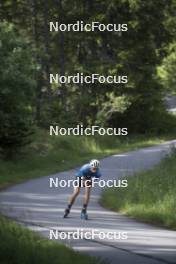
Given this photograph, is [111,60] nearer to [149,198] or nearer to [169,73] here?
[169,73]

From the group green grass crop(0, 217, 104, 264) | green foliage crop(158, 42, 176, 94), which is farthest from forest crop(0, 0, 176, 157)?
green grass crop(0, 217, 104, 264)

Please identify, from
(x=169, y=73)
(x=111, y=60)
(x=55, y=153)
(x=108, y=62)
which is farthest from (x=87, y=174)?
(x=111, y=60)

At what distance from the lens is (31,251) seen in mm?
10047

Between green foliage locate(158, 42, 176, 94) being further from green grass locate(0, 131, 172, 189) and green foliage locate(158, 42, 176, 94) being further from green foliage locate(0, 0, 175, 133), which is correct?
green foliage locate(0, 0, 175, 133)

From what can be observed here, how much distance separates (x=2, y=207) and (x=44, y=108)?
27804mm

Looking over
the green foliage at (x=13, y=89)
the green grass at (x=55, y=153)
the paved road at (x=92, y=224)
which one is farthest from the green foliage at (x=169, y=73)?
the paved road at (x=92, y=224)

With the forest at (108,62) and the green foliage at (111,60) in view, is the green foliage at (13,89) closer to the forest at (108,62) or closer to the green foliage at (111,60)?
the forest at (108,62)

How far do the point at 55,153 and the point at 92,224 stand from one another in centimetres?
1886

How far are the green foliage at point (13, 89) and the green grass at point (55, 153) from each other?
1125 millimetres

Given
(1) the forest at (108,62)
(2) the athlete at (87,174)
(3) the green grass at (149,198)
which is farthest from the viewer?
(1) the forest at (108,62)

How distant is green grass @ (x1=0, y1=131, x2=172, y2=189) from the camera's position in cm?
2883

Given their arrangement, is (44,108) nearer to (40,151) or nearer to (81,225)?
(40,151)

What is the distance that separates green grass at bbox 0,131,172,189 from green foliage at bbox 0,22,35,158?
1.12 meters

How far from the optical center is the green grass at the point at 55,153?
2883 cm
